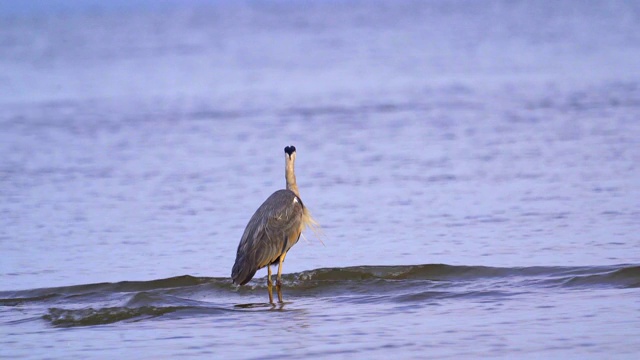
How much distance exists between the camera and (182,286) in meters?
11.1

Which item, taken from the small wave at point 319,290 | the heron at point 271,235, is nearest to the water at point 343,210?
the small wave at point 319,290

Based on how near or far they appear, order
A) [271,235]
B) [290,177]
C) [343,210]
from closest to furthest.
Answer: [271,235] → [290,177] → [343,210]

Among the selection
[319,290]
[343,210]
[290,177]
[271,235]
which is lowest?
[319,290]

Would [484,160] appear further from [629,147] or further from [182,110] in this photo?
[182,110]

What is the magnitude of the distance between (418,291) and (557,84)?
14.7m

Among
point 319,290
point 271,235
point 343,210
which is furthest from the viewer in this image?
point 343,210

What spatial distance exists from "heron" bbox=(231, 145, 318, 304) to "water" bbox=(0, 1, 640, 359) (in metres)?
0.34

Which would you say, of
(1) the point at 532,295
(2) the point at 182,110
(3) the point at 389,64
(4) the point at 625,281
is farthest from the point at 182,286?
(3) the point at 389,64

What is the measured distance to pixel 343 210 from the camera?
13.7 meters

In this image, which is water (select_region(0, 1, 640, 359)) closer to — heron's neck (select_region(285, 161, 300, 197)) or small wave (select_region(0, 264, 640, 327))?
small wave (select_region(0, 264, 640, 327))

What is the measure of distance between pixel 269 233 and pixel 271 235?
2 centimetres

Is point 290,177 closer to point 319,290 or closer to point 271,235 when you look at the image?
point 271,235

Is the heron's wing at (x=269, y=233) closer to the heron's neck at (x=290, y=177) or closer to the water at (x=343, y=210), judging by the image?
the heron's neck at (x=290, y=177)

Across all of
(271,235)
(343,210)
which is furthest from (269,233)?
(343,210)
